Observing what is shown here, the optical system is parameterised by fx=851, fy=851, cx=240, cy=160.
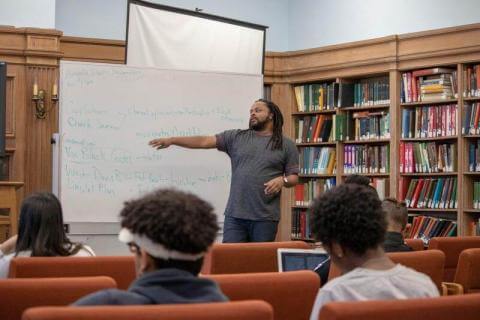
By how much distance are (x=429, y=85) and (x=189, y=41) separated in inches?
91.5

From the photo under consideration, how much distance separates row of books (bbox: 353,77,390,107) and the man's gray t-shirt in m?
2.89

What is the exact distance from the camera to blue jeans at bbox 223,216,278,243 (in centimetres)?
546

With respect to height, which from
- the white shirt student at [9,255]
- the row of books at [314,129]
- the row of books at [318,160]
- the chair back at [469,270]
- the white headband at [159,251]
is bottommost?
the chair back at [469,270]

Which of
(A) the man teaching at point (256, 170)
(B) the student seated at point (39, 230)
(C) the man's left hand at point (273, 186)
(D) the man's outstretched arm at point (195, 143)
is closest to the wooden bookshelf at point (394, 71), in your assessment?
(A) the man teaching at point (256, 170)

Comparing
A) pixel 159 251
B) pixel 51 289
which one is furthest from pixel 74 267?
pixel 159 251

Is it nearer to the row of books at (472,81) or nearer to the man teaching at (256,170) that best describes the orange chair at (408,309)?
the man teaching at (256,170)

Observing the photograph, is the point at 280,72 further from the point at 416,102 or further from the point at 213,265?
the point at 213,265

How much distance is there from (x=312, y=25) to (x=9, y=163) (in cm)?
367

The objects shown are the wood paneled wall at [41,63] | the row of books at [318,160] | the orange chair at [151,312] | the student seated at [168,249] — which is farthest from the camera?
the row of books at [318,160]

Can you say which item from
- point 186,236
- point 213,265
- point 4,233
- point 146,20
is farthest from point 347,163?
point 186,236

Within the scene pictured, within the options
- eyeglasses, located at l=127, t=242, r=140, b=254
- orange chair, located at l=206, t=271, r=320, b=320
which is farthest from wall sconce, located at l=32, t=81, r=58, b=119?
eyeglasses, located at l=127, t=242, r=140, b=254

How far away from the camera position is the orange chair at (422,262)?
3.36m

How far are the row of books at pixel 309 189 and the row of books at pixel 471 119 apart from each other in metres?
1.74

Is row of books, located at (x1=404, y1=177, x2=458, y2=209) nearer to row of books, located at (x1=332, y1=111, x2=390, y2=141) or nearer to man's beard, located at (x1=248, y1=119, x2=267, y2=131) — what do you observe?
row of books, located at (x1=332, y1=111, x2=390, y2=141)
